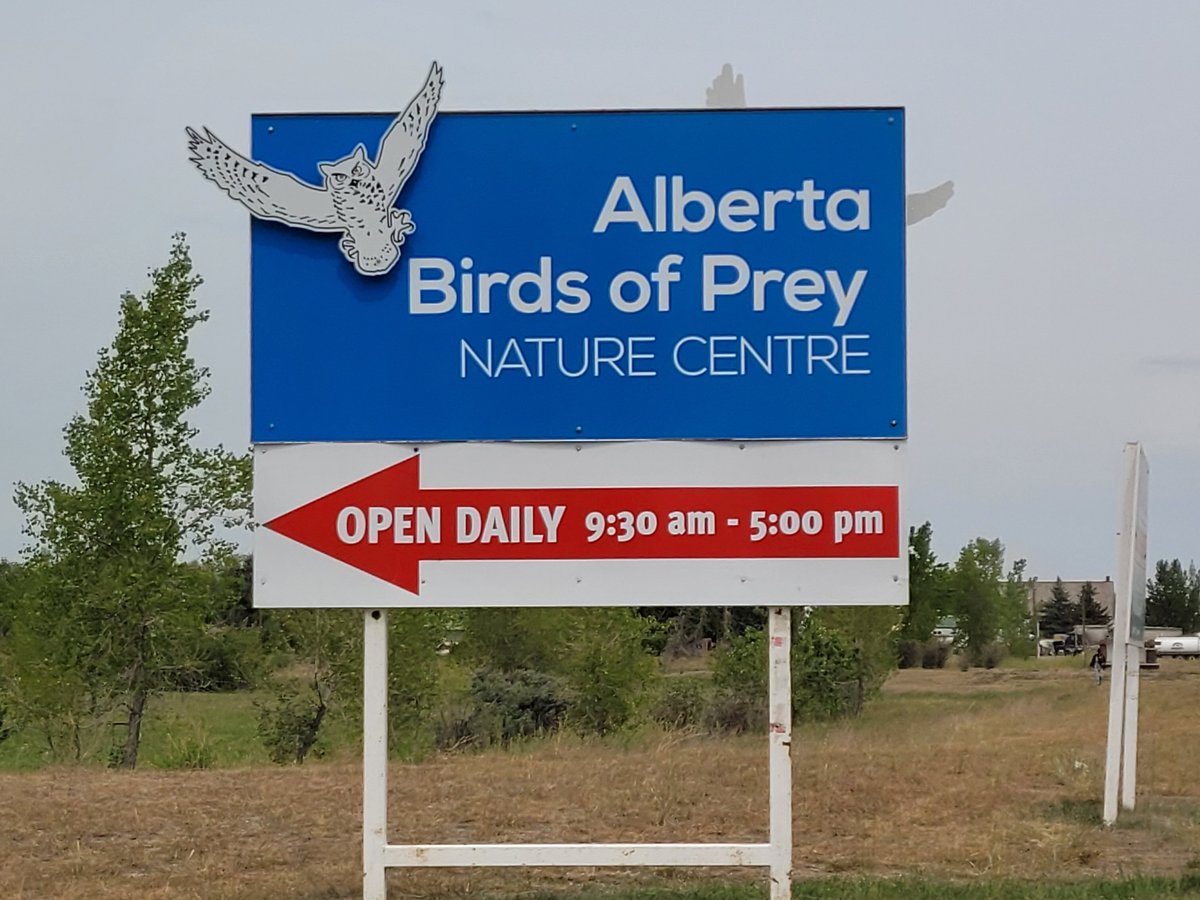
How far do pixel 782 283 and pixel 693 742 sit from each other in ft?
33.9

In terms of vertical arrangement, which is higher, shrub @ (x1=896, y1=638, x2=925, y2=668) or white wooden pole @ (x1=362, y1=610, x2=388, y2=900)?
white wooden pole @ (x1=362, y1=610, x2=388, y2=900)

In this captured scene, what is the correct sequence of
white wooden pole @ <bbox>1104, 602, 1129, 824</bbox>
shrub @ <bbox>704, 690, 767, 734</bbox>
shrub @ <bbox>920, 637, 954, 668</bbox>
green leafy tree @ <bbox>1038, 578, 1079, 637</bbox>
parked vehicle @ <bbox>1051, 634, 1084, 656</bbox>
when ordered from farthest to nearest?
green leafy tree @ <bbox>1038, 578, 1079, 637</bbox>
parked vehicle @ <bbox>1051, 634, 1084, 656</bbox>
shrub @ <bbox>920, 637, 954, 668</bbox>
shrub @ <bbox>704, 690, 767, 734</bbox>
white wooden pole @ <bbox>1104, 602, 1129, 824</bbox>

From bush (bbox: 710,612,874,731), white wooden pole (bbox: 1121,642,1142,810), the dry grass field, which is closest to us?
the dry grass field

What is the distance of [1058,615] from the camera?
122 meters

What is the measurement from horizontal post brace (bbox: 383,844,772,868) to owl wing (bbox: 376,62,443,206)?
277 cm

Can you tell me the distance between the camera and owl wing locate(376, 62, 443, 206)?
21.9ft

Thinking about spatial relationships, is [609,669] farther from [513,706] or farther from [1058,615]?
[1058,615]

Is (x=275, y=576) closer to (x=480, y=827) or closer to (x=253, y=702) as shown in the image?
(x=480, y=827)

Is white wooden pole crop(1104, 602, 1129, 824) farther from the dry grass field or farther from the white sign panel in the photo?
the white sign panel

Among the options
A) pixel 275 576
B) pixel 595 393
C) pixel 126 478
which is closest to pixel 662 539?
pixel 595 393

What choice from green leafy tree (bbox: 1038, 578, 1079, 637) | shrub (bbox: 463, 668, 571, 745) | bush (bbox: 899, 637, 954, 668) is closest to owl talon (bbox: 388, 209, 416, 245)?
shrub (bbox: 463, 668, 571, 745)

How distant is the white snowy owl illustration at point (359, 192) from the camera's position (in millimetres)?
6676

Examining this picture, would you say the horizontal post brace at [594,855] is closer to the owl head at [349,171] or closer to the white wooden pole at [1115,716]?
the owl head at [349,171]

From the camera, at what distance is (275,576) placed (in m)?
6.64
